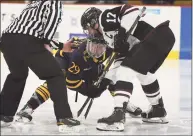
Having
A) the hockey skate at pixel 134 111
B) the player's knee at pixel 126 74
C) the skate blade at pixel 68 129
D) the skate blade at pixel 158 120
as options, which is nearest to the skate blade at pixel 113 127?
the skate blade at pixel 68 129

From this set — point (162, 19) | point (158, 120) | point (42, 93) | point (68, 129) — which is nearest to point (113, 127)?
point (68, 129)

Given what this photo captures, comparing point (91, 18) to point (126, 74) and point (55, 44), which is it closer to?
point (55, 44)

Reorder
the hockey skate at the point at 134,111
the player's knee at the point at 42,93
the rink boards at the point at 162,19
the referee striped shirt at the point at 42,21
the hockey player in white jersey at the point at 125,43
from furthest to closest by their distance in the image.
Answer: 1. the rink boards at the point at 162,19
2. the hockey skate at the point at 134,111
3. the player's knee at the point at 42,93
4. the hockey player in white jersey at the point at 125,43
5. the referee striped shirt at the point at 42,21

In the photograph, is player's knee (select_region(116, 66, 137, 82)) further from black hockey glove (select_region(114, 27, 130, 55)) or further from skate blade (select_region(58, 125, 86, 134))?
skate blade (select_region(58, 125, 86, 134))

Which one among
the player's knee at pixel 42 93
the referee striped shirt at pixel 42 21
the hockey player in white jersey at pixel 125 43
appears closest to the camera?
the referee striped shirt at pixel 42 21

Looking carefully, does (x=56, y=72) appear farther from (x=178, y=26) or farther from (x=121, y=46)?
(x=178, y=26)

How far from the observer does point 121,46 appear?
10.1 feet

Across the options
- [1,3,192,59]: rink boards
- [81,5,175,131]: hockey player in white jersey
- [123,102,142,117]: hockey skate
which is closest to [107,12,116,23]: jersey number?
[81,5,175,131]: hockey player in white jersey

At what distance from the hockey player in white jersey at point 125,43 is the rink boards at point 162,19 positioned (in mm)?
4389

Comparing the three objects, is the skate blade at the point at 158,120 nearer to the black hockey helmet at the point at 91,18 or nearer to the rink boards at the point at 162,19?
the black hockey helmet at the point at 91,18

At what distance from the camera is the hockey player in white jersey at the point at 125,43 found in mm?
3061

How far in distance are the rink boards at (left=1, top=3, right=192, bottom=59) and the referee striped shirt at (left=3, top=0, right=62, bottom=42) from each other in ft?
15.1

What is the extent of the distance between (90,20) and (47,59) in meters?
0.38

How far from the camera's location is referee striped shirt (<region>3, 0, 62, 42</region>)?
295cm
